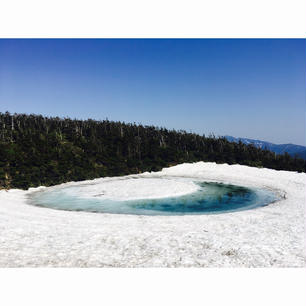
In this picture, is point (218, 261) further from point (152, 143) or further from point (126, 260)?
point (152, 143)

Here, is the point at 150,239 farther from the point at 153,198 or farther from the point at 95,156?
the point at 95,156

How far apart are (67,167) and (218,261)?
30.2 m

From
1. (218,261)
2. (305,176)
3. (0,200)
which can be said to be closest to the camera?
(218,261)

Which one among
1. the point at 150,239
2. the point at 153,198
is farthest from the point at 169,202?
the point at 150,239

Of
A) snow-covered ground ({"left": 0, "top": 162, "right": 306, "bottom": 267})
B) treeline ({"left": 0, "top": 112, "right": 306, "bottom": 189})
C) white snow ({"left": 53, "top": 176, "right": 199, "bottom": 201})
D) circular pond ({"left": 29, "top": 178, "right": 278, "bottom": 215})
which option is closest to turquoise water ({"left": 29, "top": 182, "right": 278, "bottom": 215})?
circular pond ({"left": 29, "top": 178, "right": 278, "bottom": 215})

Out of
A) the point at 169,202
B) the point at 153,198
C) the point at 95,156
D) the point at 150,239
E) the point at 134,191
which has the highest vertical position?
Result: the point at 95,156

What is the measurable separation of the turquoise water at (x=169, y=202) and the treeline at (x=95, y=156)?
642cm

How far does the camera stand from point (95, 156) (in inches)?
1763

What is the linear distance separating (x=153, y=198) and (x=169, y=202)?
2.03 metres

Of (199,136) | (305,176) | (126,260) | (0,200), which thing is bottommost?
(126,260)

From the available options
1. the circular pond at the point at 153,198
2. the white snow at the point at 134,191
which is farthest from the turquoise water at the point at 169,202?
the white snow at the point at 134,191

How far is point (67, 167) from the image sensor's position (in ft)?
117

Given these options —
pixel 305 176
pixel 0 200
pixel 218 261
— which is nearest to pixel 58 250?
pixel 218 261

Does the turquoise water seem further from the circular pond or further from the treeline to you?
the treeline
